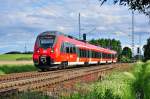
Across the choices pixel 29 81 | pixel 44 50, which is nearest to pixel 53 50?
pixel 44 50

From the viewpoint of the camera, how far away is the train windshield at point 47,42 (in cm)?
3978

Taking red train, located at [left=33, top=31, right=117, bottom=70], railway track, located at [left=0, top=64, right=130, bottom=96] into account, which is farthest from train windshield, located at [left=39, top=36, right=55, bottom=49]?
railway track, located at [left=0, top=64, right=130, bottom=96]

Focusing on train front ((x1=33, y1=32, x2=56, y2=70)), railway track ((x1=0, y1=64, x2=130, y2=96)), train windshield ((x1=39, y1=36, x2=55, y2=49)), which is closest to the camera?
railway track ((x1=0, y1=64, x2=130, y2=96))

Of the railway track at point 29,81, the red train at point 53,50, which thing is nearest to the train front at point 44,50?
the red train at point 53,50

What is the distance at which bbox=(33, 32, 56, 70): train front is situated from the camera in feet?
129

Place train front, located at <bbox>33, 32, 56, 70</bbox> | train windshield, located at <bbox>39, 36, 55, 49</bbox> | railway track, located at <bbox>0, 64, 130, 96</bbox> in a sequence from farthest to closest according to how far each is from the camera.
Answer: train windshield, located at <bbox>39, 36, 55, 49</bbox>
train front, located at <bbox>33, 32, 56, 70</bbox>
railway track, located at <bbox>0, 64, 130, 96</bbox>

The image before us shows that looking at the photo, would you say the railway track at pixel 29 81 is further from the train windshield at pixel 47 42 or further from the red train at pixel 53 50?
the train windshield at pixel 47 42

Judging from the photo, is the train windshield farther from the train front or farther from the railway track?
the railway track

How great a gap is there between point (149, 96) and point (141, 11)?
24.7ft

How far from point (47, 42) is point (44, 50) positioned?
2.87 ft

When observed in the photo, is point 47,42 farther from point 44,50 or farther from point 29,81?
point 29,81

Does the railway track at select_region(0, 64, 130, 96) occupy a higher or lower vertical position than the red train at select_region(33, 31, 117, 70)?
lower

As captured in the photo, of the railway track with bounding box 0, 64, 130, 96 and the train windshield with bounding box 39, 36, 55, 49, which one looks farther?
the train windshield with bounding box 39, 36, 55, 49

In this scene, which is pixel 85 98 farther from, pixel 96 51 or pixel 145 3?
pixel 96 51
